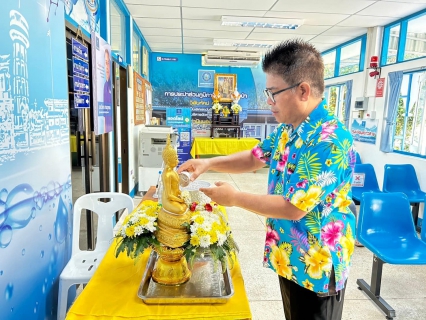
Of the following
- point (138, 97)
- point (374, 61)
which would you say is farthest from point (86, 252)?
point (374, 61)

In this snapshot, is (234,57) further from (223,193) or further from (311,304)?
(311,304)

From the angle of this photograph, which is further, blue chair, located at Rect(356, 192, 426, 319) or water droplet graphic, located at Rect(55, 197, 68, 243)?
blue chair, located at Rect(356, 192, 426, 319)

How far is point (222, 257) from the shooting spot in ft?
3.77

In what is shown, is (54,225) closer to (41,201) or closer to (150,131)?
(41,201)

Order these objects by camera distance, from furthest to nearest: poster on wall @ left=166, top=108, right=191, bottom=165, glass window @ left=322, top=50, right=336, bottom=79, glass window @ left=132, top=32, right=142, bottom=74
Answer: poster on wall @ left=166, top=108, right=191, bottom=165 → glass window @ left=322, top=50, right=336, bottom=79 → glass window @ left=132, top=32, right=142, bottom=74

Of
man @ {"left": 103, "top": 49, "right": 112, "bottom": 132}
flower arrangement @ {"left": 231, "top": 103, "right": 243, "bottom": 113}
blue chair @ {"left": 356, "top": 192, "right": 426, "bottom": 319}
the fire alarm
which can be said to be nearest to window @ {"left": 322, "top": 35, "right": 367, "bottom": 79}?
the fire alarm

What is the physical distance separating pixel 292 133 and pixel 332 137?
197 millimetres

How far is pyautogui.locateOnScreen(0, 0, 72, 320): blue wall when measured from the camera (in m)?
1.28

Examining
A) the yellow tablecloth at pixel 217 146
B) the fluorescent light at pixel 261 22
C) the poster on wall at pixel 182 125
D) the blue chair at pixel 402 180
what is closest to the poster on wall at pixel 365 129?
the blue chair at pixel 402 180

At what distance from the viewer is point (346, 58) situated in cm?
657

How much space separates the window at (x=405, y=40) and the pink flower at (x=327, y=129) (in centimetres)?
415

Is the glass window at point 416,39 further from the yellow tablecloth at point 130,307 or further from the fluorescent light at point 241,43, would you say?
the yellow tablecloth at point 130,307

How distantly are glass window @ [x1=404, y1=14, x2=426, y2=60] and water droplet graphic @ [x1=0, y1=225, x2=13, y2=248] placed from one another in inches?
201

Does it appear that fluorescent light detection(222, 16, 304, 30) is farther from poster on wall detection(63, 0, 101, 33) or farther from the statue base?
the statue base
